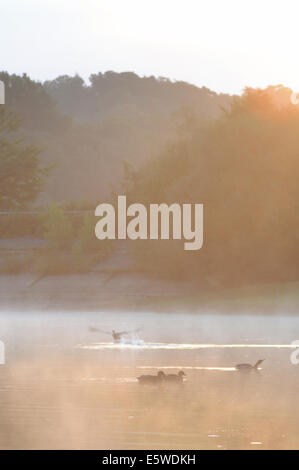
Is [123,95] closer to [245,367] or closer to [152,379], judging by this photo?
[245,367]

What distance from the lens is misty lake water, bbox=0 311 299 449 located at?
562 inches

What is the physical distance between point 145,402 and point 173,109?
101m

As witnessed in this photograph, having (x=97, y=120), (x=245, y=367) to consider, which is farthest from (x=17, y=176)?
(x=245, y=367)

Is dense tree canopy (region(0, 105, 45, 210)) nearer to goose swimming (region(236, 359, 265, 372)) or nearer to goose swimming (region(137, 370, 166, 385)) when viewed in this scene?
goose swimming (region(236, 359, 265, 372))

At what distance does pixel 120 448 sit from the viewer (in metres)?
13.4

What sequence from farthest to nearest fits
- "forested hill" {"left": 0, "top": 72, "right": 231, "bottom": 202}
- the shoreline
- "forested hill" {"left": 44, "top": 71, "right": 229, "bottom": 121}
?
"forested hill" {"left": 44, "top": 71, "right": 229, "bottom": 121} → "forested hill" {"left": 0, "top": 72, "right": 231, "bottom": 202} → the shoreline

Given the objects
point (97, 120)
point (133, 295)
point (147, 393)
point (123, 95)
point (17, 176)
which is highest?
point (123, 95)

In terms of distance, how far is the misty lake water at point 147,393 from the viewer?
14281 millimetres

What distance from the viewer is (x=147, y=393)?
18.4m

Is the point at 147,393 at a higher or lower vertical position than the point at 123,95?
lower

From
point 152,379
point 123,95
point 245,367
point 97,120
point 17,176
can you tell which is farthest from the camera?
point 123,95

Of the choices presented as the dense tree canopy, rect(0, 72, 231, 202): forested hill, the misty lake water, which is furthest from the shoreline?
rect(0, 72, 231, 202): forested hill

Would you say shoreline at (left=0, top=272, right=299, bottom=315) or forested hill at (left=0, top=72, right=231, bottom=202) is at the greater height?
forested hill at (left=0, top=72, right=231, bottom=202)
